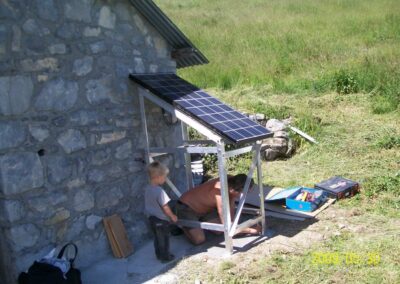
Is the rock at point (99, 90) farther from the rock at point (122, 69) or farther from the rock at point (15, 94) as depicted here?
the rock at point (15, 94)

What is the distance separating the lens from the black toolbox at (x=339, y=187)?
7.40 metres

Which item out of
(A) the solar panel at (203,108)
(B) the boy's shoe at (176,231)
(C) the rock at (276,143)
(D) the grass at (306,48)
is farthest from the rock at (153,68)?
(D) the grass at (306,48)

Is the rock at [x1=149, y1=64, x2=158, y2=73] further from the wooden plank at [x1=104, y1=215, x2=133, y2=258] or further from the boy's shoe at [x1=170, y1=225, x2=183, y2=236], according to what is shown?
the boy's shoe at [x1=170, y1=225, x2=183, y2=236]

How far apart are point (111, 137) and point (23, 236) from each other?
5.49 feet

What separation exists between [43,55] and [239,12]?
19284 mm

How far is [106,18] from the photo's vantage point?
5.69 metres

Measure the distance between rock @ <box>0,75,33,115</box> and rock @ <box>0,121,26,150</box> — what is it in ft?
0.40

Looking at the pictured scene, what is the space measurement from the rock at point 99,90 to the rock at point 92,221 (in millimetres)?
1415

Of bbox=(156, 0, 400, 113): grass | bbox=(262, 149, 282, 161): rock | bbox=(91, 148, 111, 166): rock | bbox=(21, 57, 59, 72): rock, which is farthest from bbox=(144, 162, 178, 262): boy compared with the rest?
bbox=(156, 0, 400, 113): grass

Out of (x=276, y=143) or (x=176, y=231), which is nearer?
(x=176, y=231)

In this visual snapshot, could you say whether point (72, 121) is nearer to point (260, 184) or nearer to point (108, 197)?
point (108, 197)

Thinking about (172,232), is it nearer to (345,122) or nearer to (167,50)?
(167,50)

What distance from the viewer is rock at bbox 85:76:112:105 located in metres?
5.45

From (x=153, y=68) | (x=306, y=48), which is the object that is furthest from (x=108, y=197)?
(x=306, y=48)
